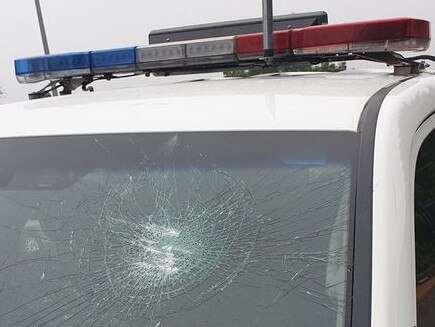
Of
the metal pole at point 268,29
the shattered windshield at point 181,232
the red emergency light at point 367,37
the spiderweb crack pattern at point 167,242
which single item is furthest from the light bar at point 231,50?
the spiderweb crack pattern at point 167,242

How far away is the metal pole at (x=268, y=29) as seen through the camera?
6.79ft

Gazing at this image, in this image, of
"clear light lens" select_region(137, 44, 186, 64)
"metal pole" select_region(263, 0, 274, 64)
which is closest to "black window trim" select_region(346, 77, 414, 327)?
"metal pole" select_region(263, 0, 274, 64)

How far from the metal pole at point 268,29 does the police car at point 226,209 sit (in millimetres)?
333

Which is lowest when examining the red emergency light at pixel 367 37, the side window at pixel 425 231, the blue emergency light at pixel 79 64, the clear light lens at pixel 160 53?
the side window at pixel 425 231

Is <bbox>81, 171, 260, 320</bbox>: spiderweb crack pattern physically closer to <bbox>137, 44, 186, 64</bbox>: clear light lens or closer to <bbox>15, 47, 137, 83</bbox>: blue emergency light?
<bbox>137, 44, 186, 64</bbox>: clear light lens

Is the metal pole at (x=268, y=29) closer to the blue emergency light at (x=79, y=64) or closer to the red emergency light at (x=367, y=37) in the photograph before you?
the red emergency light at (x=367, y=37)

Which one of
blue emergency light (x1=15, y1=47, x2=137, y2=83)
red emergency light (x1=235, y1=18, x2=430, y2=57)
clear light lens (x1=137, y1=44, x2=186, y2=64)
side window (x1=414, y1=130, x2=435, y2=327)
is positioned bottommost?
side window (x1=414, y1=130, x2=435, y2=327)

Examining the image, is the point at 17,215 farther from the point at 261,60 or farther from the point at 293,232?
the point at 261,60

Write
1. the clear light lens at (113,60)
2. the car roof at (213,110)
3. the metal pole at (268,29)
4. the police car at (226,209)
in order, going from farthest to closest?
the clear light lens at (113,60), the metal pole at (268,29), the car roof at (213,110), the police car at (226,209)

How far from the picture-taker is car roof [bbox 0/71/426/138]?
5.06 feet

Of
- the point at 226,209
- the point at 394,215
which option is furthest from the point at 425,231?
the point at 226,209

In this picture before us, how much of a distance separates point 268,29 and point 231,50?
37cm

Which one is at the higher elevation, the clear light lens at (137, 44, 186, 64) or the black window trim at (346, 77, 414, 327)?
the clear light lens at (137, 44, 186, 64)

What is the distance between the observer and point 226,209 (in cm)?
150
